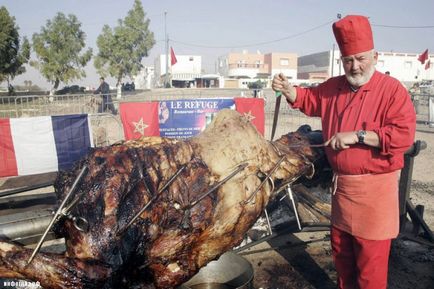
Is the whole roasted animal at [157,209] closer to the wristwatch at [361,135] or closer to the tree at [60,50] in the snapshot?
the wristwatch at [361,135]

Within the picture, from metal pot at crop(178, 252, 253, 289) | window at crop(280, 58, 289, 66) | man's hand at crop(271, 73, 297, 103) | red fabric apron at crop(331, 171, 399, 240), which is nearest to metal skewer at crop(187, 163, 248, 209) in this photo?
red fabric apron at crop(331, 171, 399, 240)

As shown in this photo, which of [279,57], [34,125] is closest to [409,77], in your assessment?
[279,57]

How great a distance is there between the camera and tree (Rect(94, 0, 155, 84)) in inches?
1310

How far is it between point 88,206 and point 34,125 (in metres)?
5.18

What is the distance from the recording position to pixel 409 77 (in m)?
63.2

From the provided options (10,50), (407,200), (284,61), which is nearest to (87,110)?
(407,200)

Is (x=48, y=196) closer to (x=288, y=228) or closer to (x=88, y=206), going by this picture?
(x=88, y=206)

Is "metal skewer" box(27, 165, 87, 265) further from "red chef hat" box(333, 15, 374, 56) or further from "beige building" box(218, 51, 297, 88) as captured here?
"beige building" box(218, 51, 297, 88)

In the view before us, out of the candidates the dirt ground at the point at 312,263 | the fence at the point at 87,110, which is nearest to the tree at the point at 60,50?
the fence at the point at 87,110

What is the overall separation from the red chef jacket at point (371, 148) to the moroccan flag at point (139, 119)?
5.04 m

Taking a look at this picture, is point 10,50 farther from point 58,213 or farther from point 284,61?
point 284,61

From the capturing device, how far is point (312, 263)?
4375 millimetres

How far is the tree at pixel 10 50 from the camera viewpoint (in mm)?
25484

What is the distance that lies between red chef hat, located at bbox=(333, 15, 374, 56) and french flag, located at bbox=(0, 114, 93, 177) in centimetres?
513
